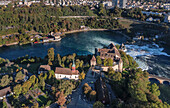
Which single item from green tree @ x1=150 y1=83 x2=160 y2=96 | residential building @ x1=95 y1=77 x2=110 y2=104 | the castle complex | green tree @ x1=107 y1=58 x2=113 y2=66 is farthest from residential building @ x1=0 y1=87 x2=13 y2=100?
green tree @ x1=150 y1=83 x2=160 y2=96

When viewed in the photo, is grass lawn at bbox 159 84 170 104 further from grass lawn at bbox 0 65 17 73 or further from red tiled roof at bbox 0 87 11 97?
grass lawn at bbox 0 65 17 73

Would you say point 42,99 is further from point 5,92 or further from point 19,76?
point 19,76

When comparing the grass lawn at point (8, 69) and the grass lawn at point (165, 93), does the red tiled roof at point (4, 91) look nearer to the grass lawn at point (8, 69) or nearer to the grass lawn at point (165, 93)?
the grass lawn at point (8, 69)

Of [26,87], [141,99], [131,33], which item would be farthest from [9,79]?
[131,33]

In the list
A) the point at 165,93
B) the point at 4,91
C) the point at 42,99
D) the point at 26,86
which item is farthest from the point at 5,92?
the point at 165,93

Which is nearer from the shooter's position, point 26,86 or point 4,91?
point 4,91

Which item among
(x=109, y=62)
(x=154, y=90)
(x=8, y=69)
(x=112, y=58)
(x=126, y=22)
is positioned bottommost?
(x=154, y=90)

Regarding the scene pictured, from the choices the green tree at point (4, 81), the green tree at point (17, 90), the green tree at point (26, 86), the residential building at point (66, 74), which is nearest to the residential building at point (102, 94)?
the residential building at point (66, 74)

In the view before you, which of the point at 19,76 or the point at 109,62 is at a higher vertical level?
the point at 109,62

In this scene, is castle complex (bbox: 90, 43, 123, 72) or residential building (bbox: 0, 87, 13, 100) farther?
castle complex (bbox: 90, 43, 123, 72)
